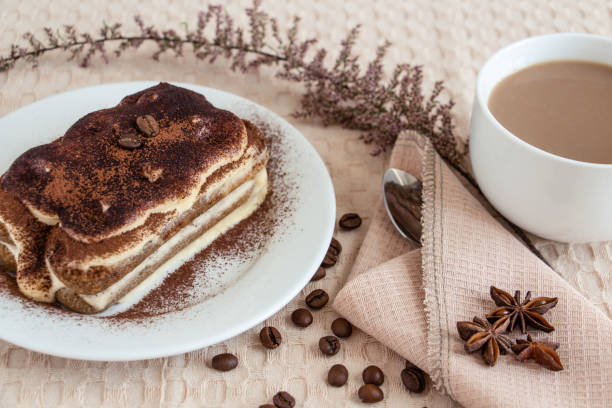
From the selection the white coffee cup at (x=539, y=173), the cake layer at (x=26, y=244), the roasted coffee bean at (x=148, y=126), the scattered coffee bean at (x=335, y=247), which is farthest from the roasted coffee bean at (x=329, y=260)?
the cake layer at (x=26, y=244)

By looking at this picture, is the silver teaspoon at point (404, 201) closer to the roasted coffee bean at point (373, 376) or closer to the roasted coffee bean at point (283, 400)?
the roasted coffee bean at point (373, 376)

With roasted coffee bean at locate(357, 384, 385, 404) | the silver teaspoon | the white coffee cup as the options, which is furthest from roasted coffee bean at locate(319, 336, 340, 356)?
the white coffee cup

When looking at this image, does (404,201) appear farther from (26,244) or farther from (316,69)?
(26,244)

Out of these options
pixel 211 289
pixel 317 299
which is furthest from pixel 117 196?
pixel 317 299

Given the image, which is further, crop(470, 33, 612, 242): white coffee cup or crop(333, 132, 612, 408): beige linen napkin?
crop(470, 33, 612, 242): white coffee cup

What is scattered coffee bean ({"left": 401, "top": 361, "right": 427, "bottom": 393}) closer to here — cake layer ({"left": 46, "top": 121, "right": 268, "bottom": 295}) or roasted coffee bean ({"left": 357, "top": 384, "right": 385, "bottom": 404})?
roasted coffee bean ({"left": 357, "top": 384, "right": 385, "bottom": 404})
